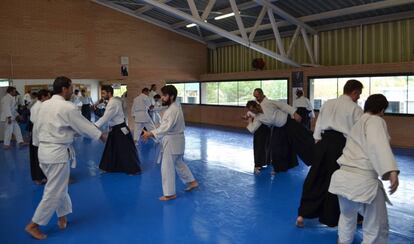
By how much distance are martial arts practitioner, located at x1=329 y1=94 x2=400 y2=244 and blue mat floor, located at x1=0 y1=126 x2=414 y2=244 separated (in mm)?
688

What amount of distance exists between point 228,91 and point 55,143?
11389 millimetres

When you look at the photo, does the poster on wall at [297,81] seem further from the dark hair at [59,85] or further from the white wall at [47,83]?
the dark hair at [59,85]

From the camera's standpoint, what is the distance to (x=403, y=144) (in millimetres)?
9180

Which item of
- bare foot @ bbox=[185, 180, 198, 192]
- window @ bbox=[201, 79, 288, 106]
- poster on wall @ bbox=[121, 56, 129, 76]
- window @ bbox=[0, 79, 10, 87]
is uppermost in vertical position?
poster on wall @ bbox=[121, 56, 129, 76]

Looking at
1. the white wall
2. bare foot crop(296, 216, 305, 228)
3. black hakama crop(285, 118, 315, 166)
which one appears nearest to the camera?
bare foot crop(296, 216, 305, 228)

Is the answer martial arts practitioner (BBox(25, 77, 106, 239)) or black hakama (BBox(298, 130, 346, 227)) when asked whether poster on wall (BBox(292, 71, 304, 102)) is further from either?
martial arts practitioner (BBox(25, 77, 106, 239))

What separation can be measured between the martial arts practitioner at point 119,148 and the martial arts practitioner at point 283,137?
2110 mm

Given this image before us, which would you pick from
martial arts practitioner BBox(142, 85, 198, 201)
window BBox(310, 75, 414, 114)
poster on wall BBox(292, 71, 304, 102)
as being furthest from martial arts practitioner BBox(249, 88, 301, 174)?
poster on wall BBox(292, 71, 304, 102)

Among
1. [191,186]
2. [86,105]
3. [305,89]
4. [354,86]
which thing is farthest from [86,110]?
[354,86]

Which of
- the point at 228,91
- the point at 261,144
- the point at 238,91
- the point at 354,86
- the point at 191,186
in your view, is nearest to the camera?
the point at 354,86

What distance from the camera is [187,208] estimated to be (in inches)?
185

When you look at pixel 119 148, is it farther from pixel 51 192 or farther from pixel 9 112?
pixel 9 112

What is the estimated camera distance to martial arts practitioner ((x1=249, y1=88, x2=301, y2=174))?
6012 millimetres

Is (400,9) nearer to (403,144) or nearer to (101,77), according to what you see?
(403,144)
